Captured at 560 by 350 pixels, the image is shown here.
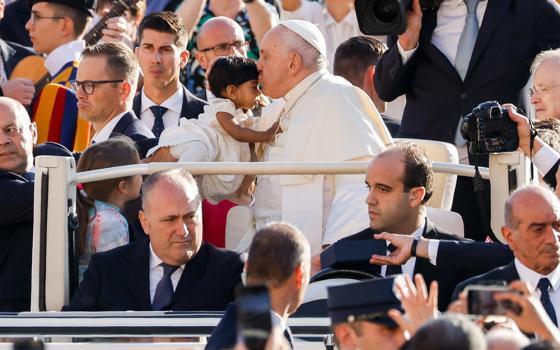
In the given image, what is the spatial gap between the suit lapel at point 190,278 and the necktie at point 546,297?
5.35ft

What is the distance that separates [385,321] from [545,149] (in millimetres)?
2843

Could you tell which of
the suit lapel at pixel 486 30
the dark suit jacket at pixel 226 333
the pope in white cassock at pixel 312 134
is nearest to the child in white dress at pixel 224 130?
the pope in white cassock at pixel 312 134

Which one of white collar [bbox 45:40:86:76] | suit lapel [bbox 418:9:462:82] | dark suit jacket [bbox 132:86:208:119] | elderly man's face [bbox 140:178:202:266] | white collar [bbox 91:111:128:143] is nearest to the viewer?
elderly man's face [bbox 140:178:202:266]

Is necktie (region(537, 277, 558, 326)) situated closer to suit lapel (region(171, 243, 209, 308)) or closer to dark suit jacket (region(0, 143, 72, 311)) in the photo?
suit lapel (region(171, 243, 209, 308))

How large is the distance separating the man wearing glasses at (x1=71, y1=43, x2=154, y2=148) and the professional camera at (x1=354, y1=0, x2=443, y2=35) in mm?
1646

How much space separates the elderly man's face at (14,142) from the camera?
8.95 meters

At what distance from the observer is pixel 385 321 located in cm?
548

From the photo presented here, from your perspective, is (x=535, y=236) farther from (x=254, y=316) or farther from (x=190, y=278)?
(x=254, y=316)

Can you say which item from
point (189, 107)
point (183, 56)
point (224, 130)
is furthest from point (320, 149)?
point (183, 56)

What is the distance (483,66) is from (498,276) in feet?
7.85

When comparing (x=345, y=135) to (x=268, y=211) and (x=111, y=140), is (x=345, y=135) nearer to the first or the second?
(x=268, y=211)

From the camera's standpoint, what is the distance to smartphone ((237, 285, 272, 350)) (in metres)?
4.53

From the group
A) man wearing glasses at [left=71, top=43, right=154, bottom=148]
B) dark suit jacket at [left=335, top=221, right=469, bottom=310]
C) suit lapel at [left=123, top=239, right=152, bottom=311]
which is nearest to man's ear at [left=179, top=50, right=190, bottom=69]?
man wearing glasses at [left=71, top=43, right=154, bottom=148]

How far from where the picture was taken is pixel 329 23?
1258cm
